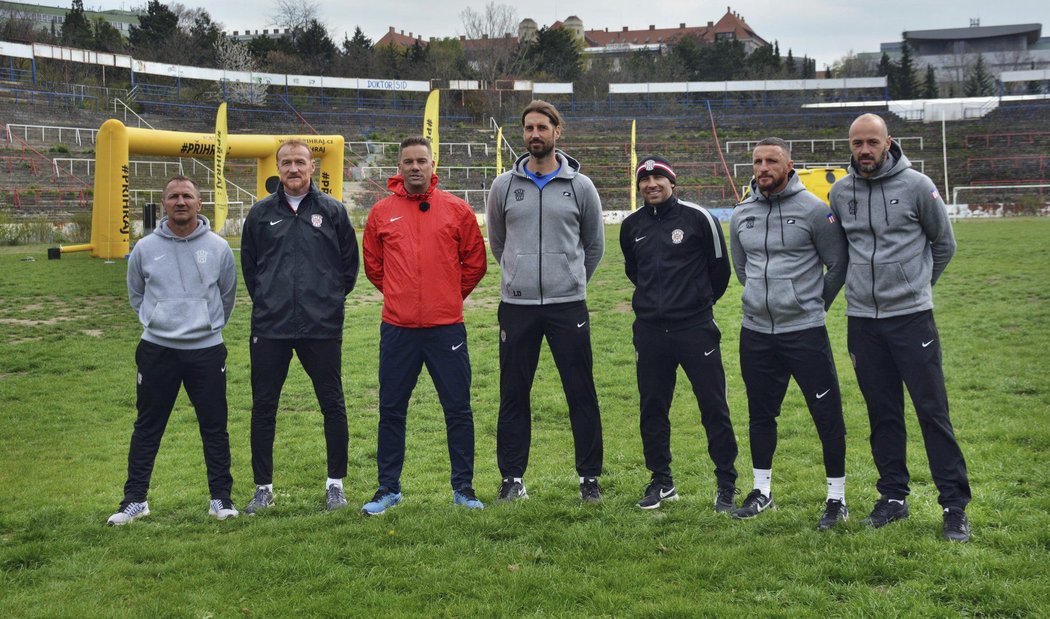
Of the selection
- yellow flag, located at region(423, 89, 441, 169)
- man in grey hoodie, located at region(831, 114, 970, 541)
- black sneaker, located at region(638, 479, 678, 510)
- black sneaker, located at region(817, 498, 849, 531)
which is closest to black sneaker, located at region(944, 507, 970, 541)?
man in grey hoodie, located at region(831, 114, 970, 541)

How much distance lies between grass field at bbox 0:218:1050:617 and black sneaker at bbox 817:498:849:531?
6 cm

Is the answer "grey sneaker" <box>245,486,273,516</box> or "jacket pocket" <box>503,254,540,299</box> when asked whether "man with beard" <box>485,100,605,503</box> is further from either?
"grey sneaker" <box>245,486,273,516</box>

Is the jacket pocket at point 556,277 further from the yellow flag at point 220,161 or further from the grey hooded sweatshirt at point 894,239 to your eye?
the yellow flag at point 220,161

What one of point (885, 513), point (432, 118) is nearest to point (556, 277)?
point (885, 513)

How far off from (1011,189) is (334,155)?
29.9 m

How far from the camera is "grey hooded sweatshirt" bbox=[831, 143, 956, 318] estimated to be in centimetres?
436

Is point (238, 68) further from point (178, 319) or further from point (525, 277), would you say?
point (525, 277)

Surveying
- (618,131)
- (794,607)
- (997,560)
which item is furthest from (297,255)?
(618,131)

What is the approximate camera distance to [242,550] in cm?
426

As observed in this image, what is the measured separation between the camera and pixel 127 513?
4887mm

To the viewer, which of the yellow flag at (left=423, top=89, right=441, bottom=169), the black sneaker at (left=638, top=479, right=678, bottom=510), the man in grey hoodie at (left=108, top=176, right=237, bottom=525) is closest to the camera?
the black sneaker at (left=638, top=479, right=678, bottom=510)

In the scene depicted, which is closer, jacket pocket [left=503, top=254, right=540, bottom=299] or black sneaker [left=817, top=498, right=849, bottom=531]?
black sneaker [left=817, top=498, right=849, bottom=531]

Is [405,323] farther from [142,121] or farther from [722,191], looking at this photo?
[142,121]

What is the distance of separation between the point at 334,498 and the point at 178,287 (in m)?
1.41
